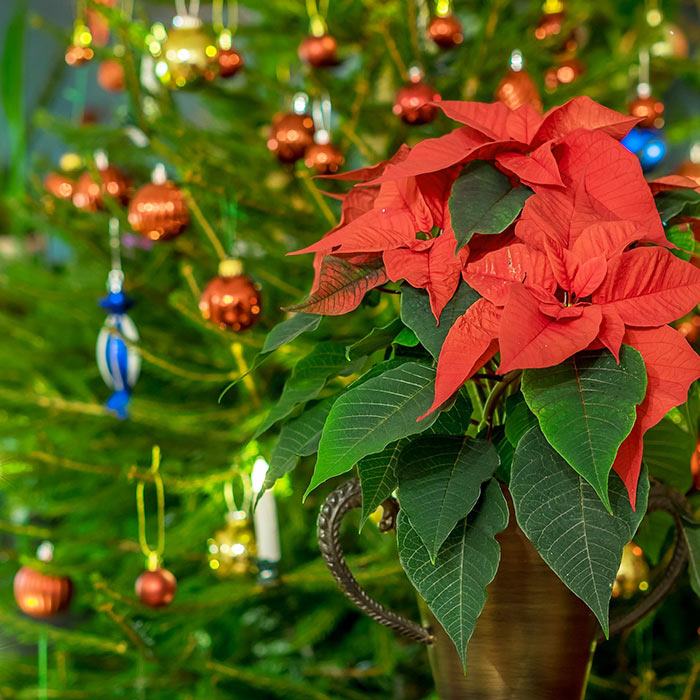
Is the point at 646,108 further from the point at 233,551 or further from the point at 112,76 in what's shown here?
the point at 112,76

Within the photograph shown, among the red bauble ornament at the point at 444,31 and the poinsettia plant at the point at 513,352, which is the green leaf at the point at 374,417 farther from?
the red bauble ornament at the point at 444,31

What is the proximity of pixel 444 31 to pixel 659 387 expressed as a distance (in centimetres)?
57

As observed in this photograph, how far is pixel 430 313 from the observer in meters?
0.39

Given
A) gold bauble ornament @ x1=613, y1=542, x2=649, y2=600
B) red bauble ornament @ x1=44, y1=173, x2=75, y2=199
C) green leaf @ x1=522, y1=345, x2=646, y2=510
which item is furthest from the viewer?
red bauble ornament @ x1=44, y1=173, x2=75, y2=199

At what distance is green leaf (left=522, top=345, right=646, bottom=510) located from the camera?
32 cm

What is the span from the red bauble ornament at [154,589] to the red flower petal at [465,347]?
533 millimetres

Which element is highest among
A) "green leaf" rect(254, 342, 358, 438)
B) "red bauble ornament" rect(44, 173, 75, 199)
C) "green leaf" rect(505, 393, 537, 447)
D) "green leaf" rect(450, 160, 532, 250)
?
"red bauble ornament" rect(44, 173, 75, 199)

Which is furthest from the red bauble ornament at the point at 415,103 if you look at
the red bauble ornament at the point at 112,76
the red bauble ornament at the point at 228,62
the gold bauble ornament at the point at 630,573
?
the red bauble ornament at the point at 112,76

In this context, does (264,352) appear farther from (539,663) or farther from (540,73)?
(540,73)

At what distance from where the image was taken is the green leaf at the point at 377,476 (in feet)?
1.25

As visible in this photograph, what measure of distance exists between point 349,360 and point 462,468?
0.09 m

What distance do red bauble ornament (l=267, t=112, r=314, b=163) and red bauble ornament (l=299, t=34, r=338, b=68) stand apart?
0.06 m

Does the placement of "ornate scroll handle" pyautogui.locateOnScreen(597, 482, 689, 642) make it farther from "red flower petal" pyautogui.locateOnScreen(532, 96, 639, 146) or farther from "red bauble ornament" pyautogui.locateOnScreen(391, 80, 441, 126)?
"red bauble ornament" pyautogui.locateOnScreen(391, 80, 441, 126)

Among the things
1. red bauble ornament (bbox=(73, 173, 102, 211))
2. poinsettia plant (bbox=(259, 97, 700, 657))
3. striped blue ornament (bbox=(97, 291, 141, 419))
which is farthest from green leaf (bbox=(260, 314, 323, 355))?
red bauble ornament (bbox=(73, 173, 102, 211))
